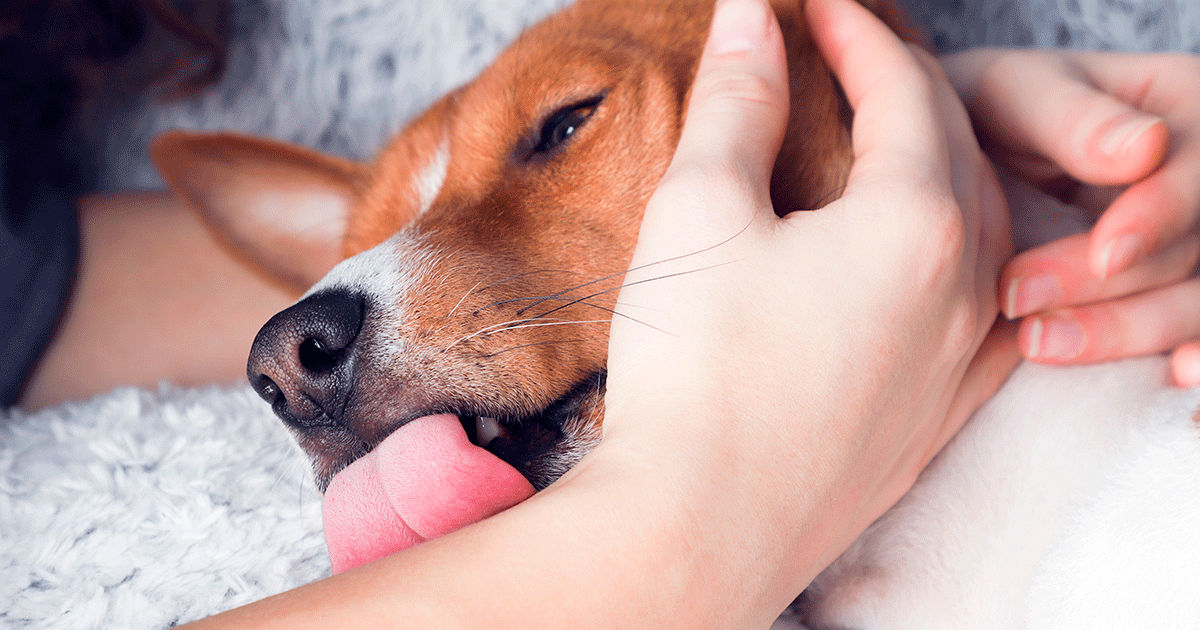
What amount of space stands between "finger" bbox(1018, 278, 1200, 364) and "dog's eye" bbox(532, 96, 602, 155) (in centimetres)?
75

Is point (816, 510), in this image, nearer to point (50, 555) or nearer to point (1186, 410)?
point (1186, 410)

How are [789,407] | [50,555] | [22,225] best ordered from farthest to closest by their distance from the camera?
[22,225]
[50,555]
[789,407]

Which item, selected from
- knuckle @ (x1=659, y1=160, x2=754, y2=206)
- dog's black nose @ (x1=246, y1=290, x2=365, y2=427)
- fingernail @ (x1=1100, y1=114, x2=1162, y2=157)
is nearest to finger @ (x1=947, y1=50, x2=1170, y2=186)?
fingernail @ (x1=1100, y1=114, x2=1162, y2=157)

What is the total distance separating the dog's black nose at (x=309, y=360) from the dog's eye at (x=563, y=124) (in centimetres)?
47

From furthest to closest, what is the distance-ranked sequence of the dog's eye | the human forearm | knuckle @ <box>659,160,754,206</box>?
1. the dog's eye
2. knuckle @ <box>659,160,754,206</box>
3. the human forearm

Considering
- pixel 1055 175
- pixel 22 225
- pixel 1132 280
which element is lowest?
pixel 1132 280

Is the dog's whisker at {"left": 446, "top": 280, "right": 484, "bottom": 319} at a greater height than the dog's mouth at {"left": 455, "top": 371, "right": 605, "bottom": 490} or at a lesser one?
greater

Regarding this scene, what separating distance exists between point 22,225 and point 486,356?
1531 millimetres

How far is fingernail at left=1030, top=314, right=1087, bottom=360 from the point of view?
1.11 metres

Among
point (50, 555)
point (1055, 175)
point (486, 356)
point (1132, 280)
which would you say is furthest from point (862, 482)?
point (50, 555)

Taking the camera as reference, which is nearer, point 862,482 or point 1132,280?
point 862,482

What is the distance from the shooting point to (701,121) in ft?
3.46

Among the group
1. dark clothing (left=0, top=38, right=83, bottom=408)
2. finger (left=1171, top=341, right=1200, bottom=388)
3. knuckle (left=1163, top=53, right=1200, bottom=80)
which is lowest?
finger (left=1171, top=341, right=1200, bottom=388)

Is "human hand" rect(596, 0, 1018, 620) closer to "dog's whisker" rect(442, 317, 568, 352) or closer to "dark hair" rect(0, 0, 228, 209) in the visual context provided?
"dog's whisker" rect(442, 317, 568, 352)
